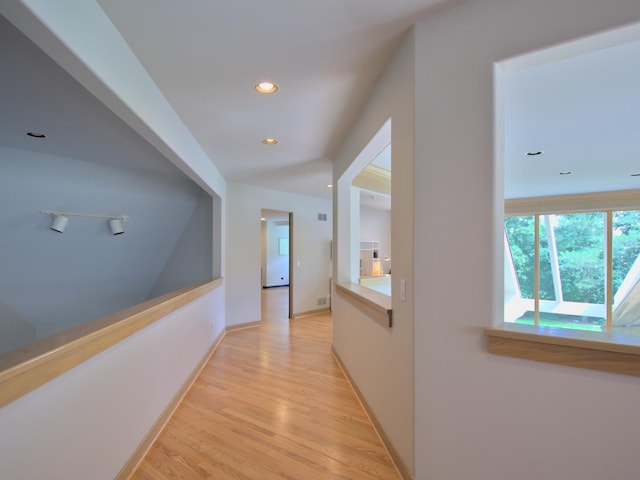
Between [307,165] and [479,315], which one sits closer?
[479,315]

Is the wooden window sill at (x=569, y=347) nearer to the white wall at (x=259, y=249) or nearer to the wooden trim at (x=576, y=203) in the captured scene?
the white wall at (x=259, y=249)

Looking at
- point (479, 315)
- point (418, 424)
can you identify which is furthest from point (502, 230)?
point (418, 424)

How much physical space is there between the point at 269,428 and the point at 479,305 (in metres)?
1.80

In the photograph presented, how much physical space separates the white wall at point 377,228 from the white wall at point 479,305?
5929 millimetres

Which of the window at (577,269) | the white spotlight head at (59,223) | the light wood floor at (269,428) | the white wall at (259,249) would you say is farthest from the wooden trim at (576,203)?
the white spotlight head at (59,223)

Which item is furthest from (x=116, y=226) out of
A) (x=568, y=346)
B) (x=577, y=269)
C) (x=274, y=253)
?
(x=577, y=269)

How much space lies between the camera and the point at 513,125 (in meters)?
2.57

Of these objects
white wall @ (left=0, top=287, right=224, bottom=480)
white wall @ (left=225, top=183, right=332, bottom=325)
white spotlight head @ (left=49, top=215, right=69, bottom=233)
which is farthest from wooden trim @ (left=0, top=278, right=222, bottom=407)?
white wall @ (left=225, top=183, right=332, bottom=325)

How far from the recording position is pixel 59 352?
1.19 metres

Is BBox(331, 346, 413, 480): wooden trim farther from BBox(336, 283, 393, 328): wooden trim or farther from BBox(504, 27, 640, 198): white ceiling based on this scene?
BBox(504, 27, 640, 198): white ceiling

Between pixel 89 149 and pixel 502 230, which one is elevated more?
pixel 89 149

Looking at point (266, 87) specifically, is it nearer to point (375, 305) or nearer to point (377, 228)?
point (375, 305)

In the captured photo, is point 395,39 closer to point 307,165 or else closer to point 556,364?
point 556,364

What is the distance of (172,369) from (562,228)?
26.1ft
